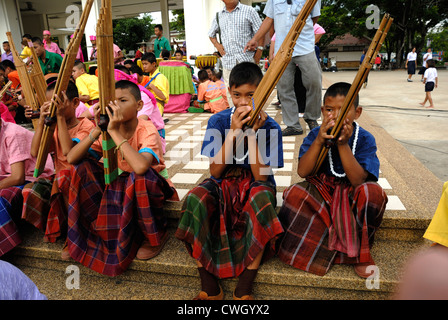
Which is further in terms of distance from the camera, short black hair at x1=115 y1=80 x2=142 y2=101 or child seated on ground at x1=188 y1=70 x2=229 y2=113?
child seated on ground at x1=188 y1=70 x2=229 y2=113

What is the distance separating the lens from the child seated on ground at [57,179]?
2.09 meters

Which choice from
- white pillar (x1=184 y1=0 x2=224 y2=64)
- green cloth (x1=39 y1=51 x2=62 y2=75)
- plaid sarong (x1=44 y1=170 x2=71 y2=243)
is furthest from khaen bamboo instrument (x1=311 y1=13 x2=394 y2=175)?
white pillar (x1=184 y1=0 x2=224 y2=64)

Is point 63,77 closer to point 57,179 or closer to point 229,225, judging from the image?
point 57,179

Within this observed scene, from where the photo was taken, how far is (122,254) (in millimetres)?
1962

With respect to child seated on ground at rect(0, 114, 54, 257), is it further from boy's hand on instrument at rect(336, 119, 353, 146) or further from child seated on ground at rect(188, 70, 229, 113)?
child seated on ground at rect(188, 70, 229, 113)

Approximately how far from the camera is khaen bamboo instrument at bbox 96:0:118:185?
1.70 meters

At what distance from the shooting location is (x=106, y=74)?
1.76 m

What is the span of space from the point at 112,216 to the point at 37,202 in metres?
0.56

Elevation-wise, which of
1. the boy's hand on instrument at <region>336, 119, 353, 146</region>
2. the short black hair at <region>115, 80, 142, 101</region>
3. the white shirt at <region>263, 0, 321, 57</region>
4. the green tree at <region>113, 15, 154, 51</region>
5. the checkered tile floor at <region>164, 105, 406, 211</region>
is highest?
the green tree at <region>113, 15, 154, 51</region>

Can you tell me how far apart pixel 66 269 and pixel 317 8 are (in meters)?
3.45

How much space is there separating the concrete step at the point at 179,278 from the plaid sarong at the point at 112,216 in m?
0.13

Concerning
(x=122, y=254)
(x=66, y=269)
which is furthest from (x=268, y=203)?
(x=66, y=269)

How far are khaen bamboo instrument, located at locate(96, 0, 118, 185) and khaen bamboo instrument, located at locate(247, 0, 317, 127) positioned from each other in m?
0.80
